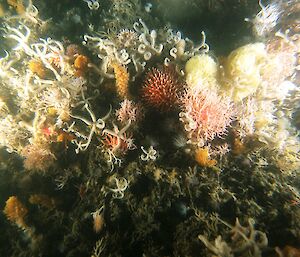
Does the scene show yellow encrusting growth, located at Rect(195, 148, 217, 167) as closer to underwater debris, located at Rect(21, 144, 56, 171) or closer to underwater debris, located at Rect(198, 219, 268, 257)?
underwater debris, located at Rect(198, 219, 268, 257)

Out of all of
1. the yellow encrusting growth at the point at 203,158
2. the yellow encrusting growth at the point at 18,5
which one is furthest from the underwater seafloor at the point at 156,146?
the yellow encrusting growth at the point at 18,5

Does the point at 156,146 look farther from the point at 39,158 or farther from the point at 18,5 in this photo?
the point at 18,5

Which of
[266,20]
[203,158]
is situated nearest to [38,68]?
[203,158]

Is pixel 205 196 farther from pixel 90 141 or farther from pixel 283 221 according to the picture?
pixel 90 141

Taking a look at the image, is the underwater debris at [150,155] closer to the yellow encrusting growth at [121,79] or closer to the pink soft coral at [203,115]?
the pink soft coral at [203,115]

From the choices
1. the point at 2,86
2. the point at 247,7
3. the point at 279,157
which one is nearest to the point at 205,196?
the point at 279,157

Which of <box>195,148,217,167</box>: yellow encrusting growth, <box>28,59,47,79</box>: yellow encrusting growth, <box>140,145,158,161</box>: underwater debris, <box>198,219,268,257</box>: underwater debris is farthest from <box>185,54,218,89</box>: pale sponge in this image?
<box>28,59,47,79</box>: yellow encrusting growth
